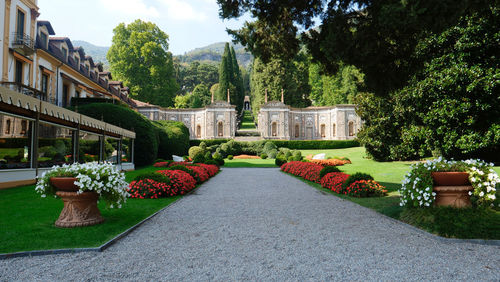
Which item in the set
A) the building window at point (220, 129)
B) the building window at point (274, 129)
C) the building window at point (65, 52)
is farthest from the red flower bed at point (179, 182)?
the building window at point (220, 129)

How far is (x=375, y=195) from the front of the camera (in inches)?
348

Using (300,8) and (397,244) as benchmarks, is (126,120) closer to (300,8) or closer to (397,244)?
(300,8)

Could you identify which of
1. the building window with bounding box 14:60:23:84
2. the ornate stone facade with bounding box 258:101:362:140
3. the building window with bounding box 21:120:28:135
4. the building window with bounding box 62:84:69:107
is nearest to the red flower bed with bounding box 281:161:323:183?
the building window with bounding box 21:120:28:135

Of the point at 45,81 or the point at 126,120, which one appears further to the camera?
the point at 45,81

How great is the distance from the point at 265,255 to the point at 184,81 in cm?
9312

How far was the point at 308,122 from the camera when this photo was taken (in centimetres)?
4794

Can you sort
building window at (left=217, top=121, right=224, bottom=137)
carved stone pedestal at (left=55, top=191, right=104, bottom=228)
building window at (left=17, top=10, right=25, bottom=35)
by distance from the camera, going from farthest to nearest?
1. building window at (left=217, top=121, right=224, bottom=137)
2. building window at (left=17, top=10, right=25, bottom=35)
3. carved stone pedestal at (left=55, top=191, right=104, bottom=228)

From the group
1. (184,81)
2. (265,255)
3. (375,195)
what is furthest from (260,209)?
(184,81)

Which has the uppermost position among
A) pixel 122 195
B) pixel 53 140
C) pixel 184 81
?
pixel 184 81

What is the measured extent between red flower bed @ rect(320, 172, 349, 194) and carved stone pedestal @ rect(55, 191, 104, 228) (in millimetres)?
7464

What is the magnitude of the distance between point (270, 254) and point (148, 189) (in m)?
5.77

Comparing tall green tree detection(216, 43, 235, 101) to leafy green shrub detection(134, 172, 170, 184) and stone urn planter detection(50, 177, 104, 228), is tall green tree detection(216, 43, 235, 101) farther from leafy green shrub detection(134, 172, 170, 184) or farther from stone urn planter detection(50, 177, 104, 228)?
stone urn planter detection(50, 177, 104, 228)

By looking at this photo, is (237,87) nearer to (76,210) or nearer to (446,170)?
(446,170)

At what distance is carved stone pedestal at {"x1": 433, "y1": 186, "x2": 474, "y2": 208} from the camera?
497 centimetres
